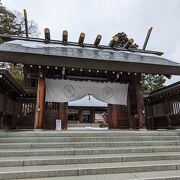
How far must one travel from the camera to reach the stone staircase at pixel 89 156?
3988mm

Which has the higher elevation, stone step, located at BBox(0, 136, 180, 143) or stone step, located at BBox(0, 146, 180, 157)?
stone step, located at BBox(0, 136, 180, 143)

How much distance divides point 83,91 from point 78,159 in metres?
5.26

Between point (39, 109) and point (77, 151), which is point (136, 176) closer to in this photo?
point (77, 151)

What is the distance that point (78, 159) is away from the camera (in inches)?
184

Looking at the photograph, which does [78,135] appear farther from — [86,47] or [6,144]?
[86,47]

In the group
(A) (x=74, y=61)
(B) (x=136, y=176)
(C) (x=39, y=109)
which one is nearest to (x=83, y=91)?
(A) (x=74, y=61)

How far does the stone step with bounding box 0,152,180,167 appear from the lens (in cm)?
436

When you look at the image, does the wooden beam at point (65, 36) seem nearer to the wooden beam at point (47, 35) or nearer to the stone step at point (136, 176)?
the wooden beam at point (47, 35)

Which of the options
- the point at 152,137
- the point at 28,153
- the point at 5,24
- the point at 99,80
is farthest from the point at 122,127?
the point at 5,24

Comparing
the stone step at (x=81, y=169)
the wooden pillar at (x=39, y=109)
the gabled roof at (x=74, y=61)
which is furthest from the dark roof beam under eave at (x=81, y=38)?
the stone step at (x=81, y=169)

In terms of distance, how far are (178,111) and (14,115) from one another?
28.3 ft

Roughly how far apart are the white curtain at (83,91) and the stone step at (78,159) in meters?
4.68

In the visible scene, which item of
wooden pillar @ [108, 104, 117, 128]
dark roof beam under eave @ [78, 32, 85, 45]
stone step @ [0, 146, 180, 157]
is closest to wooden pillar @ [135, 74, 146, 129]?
wooden pillar @ [108, 104, 117, 128]

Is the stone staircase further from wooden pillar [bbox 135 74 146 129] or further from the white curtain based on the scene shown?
the white curtain
